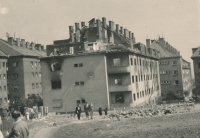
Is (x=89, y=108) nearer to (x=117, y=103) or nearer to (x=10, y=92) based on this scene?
(x=117, y=103)

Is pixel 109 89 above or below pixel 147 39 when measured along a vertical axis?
below

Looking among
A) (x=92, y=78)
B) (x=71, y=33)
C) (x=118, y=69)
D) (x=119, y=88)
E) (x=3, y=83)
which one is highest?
(x=71, y=33)

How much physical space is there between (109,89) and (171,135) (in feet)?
83.8

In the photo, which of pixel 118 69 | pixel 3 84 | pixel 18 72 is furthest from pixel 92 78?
pixel 18 72

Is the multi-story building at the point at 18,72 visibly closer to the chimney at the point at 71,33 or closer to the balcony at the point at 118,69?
the chimney at the point at 71,33

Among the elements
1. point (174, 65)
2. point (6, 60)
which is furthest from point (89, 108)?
point (174, 65)

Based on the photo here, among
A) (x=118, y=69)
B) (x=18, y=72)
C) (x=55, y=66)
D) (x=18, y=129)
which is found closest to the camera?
(x=18, y=129)

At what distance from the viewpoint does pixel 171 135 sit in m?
20.9

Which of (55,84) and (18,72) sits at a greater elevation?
(18,72)

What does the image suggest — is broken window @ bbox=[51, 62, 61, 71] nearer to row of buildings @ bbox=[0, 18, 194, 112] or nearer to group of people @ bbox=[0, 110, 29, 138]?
row of buildings @ bbox=[0, 18, 194, 112]

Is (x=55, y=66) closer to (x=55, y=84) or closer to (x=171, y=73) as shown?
(x=55, y=84)

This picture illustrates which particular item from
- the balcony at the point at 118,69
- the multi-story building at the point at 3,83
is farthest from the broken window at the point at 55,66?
the multi-story building at the point at 3,83

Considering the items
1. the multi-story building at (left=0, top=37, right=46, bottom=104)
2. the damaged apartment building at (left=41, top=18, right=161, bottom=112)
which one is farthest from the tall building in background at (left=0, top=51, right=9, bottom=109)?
the damaged apartment building at (left=41, top=18, right=161, bottom=112)

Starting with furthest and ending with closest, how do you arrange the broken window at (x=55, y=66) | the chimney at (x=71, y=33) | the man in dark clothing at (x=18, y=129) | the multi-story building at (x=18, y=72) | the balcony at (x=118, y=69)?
the multi-story building at (x=18, y=72) → the chimney at (x=71, y=33) → the broken window at (x=55, y=66) → the balcony at (x=118, y=69) → the man in dark clothing at (x=18, y=129)
